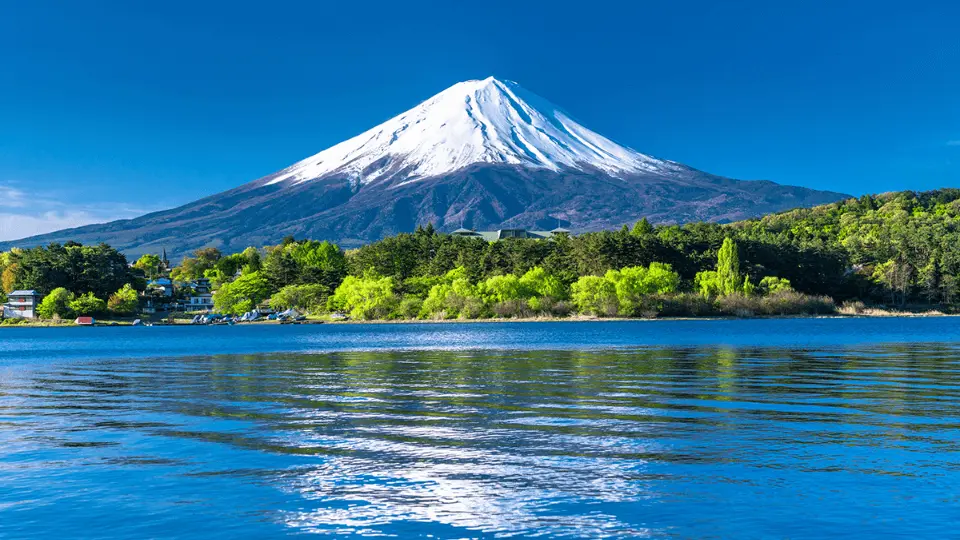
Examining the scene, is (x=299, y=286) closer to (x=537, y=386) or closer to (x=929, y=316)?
(x=929, y=316)

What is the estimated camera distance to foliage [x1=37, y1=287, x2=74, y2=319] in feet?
373

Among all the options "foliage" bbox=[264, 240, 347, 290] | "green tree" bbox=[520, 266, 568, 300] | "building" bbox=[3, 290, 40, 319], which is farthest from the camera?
"foliage" bbox=[264, 240, 347, 290]

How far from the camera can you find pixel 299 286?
4975 inches

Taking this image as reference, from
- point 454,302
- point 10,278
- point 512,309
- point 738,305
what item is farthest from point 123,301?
point 738,305

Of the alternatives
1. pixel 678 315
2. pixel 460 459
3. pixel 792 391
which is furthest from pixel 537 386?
pixel 678 315

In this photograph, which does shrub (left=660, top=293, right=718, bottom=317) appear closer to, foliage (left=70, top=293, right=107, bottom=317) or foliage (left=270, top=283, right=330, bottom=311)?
foliage (left=270, top=283, right=330, bottom=311)

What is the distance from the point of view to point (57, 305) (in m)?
114

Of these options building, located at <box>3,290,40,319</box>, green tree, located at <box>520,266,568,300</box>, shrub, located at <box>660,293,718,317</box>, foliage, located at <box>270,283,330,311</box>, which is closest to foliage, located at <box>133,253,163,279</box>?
building, located at <box>3,290,40,319</box>

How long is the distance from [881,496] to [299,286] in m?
119

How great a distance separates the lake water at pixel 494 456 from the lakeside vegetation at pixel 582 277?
7420 centimetres

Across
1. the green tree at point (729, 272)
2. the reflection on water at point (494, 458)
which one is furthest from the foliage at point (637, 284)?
the reflection on water at point (494, 458)

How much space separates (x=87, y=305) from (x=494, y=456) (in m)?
113

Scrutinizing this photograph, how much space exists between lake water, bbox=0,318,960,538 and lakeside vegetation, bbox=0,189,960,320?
243 feet

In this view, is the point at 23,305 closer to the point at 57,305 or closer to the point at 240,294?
the point at 57,305
